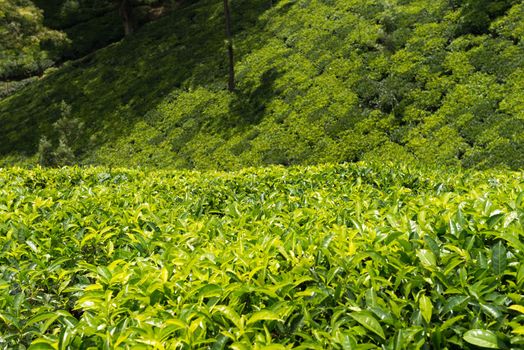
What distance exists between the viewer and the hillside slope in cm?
1617

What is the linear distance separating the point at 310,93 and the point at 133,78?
16.8 m

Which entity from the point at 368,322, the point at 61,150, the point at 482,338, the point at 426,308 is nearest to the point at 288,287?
the point at 368,322

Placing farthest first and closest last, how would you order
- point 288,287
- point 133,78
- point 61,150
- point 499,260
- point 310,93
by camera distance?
point 133,78, point 61,150, point 310,93, point 288,287, point 499,260

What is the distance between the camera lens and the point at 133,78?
32219mm

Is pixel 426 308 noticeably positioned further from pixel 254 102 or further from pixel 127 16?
pixel 127 16

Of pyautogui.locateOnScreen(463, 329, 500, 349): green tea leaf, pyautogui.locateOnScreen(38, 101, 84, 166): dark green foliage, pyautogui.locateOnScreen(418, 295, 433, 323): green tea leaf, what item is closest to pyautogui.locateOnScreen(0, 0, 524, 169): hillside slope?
pyautogui.locateOnScreen(38, 101, 84, 166): dark green foliage

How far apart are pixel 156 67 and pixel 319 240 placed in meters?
31.1

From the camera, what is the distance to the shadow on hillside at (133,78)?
2859cm

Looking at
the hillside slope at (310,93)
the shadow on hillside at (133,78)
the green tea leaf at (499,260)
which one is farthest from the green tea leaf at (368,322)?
the shadow on hillside at (133,78)

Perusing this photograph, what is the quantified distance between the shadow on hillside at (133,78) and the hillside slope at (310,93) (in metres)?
0.13

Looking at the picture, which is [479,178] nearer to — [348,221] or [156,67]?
[348,221]

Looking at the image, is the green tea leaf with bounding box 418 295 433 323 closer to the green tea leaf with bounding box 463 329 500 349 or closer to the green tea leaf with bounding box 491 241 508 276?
the green tea leaf with bounding box 463 329 500 349

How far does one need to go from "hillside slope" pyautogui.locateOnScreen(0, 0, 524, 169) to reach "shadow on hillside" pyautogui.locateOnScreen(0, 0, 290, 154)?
13 centimetres

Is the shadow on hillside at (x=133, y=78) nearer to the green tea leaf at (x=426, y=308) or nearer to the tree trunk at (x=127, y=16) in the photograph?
the tree trunk at (x=127, y=16)
